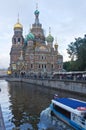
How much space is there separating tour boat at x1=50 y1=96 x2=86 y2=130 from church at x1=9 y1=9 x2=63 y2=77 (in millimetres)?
83399

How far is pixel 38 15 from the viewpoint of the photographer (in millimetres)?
129250

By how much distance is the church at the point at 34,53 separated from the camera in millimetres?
114500

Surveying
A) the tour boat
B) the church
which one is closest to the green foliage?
the church

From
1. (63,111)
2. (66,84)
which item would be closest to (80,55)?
(66,84)

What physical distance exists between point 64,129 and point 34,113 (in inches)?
290

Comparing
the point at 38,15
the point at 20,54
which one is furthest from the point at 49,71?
the point at 38,15

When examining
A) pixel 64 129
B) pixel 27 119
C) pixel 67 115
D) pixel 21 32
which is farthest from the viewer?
pixel 21 32

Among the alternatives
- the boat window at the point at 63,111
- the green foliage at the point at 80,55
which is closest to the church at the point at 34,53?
the green foliage at the point at 80,55

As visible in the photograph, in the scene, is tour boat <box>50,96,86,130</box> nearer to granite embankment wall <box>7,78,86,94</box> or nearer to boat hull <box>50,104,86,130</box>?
boat hull <box>50,104,86,130</box>

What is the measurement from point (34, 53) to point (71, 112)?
307 feet

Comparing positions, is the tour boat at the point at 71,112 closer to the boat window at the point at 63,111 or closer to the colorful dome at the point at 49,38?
the boat window at the point at 63,111

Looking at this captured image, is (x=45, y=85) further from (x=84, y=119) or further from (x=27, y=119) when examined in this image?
(x=84, y=119)

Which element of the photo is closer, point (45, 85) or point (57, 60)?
point (45, 85)

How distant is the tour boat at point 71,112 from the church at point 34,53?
83.4 meters
